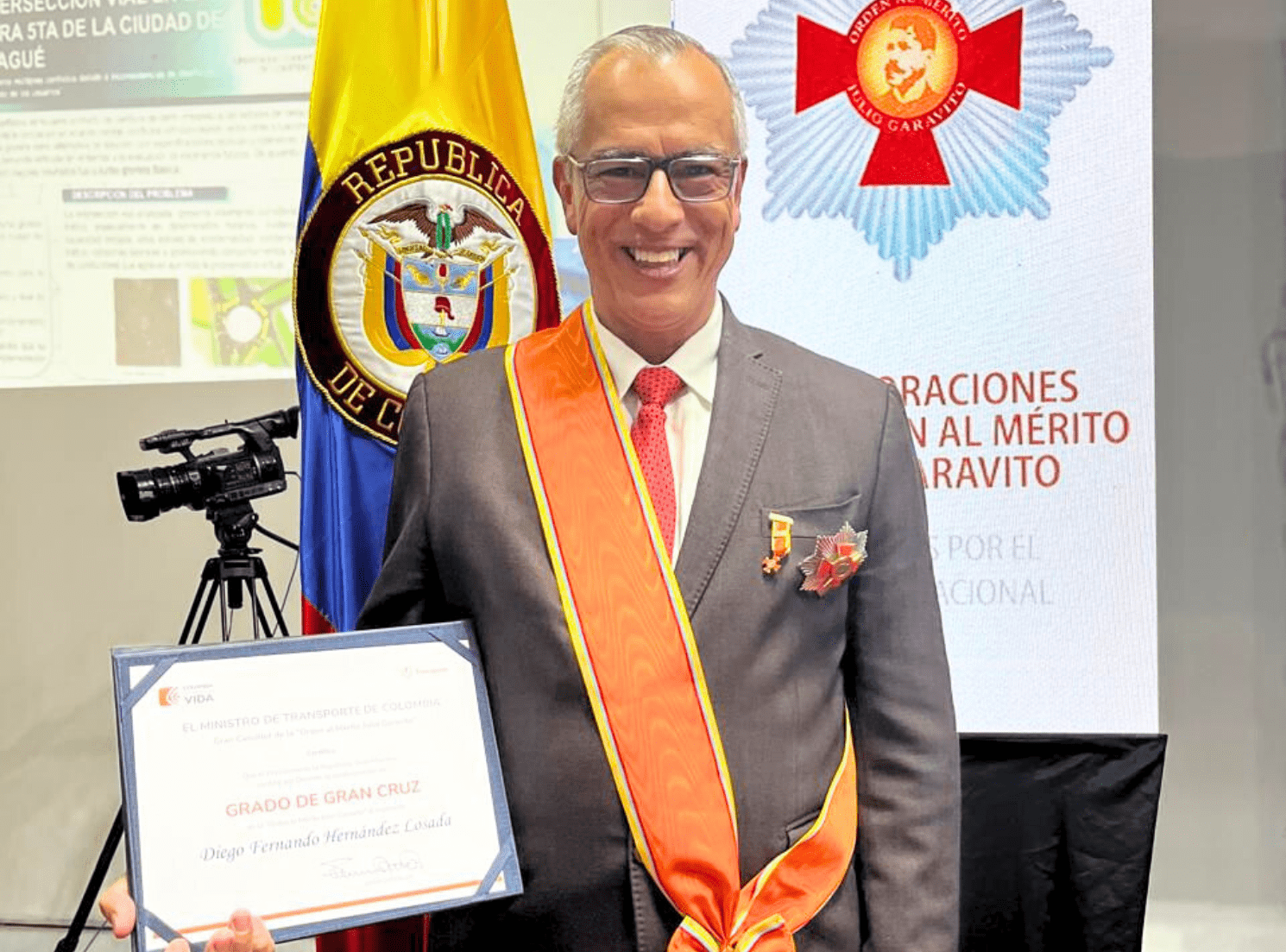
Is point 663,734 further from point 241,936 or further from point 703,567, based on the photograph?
point 241,936

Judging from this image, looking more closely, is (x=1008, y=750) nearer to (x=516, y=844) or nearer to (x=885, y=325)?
(x=885, y=325)

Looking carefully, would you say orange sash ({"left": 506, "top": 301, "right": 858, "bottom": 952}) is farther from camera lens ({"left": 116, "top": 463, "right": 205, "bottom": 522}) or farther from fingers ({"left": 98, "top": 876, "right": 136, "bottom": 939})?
camera lens ({"left": 116, "top": 463, "right": 205, "bottom": 522})

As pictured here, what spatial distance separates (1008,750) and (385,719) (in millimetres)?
1401

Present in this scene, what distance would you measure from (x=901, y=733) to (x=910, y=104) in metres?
1.27

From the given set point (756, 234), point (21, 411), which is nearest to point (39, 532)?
point (21, 411)

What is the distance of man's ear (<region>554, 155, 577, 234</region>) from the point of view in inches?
51.1

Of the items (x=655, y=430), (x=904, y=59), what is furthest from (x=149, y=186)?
(x=655, y=430)

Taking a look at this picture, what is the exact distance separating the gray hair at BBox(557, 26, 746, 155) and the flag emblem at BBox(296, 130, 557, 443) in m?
0.71

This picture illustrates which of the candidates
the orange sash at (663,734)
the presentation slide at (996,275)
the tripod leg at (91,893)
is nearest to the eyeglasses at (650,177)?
the orange sash at (663,734)

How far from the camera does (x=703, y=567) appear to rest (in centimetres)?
123

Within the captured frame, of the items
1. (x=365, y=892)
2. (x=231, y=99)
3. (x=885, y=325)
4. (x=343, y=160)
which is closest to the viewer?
(x=365, y=892)

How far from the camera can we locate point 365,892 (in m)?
1.21

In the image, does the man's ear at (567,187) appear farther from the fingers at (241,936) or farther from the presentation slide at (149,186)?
the presentation slide at (149,186)
